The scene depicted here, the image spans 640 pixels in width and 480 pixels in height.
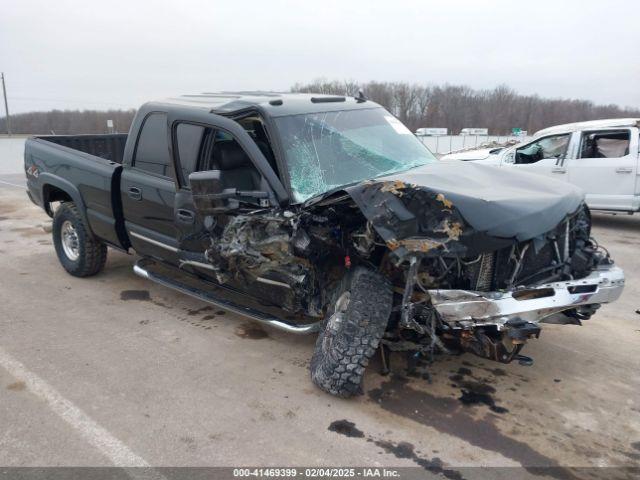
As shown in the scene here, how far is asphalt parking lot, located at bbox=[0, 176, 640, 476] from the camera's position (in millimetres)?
2934

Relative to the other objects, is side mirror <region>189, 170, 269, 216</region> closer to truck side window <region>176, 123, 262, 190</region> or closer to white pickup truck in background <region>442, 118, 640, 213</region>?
truck side window <region>176, 123, 262, 190</region>

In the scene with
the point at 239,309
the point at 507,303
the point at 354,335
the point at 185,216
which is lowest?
the point at 239,309

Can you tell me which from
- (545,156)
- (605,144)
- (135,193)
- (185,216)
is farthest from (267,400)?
(545,156)

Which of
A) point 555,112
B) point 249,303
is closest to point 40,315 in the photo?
point 249,303

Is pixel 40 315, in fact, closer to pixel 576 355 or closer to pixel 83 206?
pixel 83 206

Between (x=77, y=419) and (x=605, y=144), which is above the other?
(x=605, y=144)

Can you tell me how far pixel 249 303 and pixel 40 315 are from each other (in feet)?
6.48

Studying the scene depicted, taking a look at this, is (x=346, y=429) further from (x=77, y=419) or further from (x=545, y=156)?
(x=545, y=156)

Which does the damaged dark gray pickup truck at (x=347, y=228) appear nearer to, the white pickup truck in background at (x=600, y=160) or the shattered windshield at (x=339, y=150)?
the shattered windshield at (x=339, y=150)

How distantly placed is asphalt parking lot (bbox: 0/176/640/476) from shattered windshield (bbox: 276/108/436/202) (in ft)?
4.64

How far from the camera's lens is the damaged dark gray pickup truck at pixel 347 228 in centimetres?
305

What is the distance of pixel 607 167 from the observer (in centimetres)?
910

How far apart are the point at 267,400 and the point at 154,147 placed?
2.65 metres

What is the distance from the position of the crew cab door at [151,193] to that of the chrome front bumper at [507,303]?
102 inches
